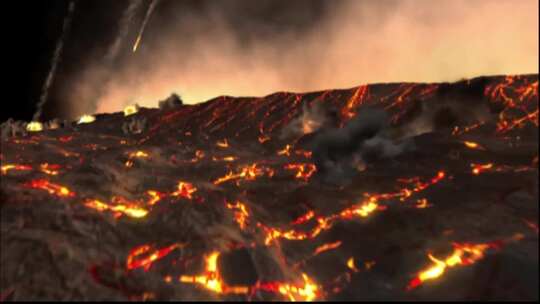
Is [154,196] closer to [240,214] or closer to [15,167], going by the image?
[240,214]

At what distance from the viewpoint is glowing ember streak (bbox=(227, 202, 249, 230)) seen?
5.15 meters

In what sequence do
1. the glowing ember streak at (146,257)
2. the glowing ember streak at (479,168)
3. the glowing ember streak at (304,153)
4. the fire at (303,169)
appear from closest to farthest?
the glowing ember streak at (146,257), the glowing ember streak at (479,168), the fire at (303,169), the glowing ember streak at (304,153)

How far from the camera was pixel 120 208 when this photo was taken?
543 centimetres

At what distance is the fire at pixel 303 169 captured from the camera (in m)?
6.79

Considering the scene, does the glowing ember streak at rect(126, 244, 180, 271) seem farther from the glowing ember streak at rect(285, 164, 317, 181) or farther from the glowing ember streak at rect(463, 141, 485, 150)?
the glowing ember streak at rect(463, 141, 485, 150)

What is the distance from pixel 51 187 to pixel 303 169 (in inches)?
147

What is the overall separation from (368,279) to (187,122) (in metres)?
7.89

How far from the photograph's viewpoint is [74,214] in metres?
5.04

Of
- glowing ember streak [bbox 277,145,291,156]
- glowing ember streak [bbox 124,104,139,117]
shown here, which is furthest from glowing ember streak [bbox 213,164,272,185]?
glowing ember streak [bbox 124,104,139,117]

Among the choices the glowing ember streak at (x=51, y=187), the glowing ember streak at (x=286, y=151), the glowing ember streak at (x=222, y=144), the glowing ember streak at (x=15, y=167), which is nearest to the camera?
the glowing ember streak at (x=51, y=187)

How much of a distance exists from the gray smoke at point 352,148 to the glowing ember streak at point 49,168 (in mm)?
4042

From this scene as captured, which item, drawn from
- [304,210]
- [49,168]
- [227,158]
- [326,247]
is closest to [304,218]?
[304,210]

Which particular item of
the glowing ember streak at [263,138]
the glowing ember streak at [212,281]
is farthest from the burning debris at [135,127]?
the glowing ember streak at [212,281]

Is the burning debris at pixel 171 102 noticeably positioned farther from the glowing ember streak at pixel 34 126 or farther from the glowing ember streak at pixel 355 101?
the glowing ember streak at pixel 355 101
